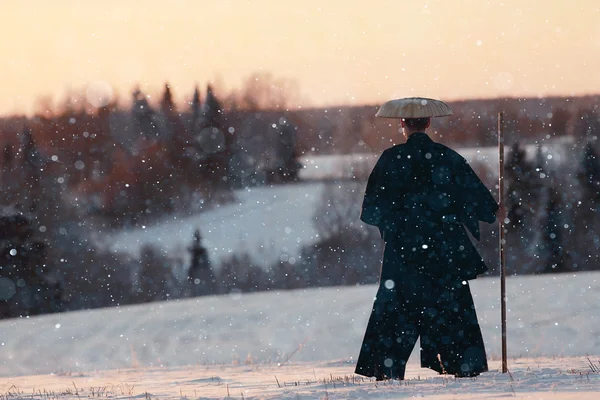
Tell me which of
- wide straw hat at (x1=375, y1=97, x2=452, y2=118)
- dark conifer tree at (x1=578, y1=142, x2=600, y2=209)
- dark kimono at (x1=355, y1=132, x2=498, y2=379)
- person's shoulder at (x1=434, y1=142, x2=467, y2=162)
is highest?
wide straw hat at (x1=375, y1=97, x2=452, y2=118)

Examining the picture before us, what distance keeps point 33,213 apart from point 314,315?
30.2m

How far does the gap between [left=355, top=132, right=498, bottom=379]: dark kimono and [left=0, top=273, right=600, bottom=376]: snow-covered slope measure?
21.4 ft

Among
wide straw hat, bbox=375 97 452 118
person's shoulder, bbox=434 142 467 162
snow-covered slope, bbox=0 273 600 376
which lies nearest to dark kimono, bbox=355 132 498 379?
person's shoulder, bbox=434 142 467 162

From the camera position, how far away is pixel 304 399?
4.71 meters

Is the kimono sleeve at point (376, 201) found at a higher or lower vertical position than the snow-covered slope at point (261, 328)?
higher

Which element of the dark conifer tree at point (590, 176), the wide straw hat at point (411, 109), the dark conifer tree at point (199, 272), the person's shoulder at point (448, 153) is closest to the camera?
the wide straw hat at point (411, 109)

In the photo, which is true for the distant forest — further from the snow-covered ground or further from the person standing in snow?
the person standing in snow

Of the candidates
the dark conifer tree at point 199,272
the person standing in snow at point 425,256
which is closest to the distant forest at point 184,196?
the dark conifer tree at point 199,272

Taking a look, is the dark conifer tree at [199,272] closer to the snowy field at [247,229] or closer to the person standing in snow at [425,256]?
the snowy field at [247,229]

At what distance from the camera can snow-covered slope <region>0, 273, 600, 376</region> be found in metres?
14.3

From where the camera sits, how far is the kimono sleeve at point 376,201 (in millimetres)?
6184

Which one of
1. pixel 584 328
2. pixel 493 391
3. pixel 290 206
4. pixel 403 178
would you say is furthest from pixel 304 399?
pixel 290 206

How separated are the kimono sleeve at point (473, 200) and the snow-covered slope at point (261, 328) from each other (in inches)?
270

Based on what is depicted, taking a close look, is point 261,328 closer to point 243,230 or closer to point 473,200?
point 473,200
